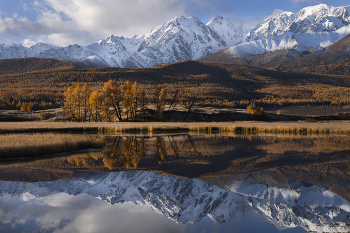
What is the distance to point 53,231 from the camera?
7.61 meters

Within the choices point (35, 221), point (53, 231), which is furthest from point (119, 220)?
point (35, 221)

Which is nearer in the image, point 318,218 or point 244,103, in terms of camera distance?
point 318,218

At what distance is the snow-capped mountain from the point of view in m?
8.75

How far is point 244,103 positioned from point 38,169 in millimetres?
162423

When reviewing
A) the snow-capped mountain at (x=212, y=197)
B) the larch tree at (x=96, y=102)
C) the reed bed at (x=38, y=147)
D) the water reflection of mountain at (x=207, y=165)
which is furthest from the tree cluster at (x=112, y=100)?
the snow-capped mountain at (x=212, y=197)

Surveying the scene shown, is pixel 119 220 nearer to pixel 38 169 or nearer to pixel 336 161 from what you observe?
pixel 38 169

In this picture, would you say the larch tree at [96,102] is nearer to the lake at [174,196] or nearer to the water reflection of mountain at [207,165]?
the water reflection of mountain at [207,165]

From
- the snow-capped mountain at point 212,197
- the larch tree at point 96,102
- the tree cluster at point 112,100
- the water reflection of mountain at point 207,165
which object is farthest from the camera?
the larch tree at point 96,102

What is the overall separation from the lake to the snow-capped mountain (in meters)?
0.03

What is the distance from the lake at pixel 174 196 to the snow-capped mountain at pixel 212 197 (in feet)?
0.10

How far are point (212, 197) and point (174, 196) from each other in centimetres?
142

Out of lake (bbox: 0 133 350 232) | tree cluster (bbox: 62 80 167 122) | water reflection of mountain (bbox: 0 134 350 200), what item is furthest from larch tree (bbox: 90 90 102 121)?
lake (bbox: 0 133 350 232)

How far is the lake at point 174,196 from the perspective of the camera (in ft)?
27.1

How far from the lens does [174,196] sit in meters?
11.0
